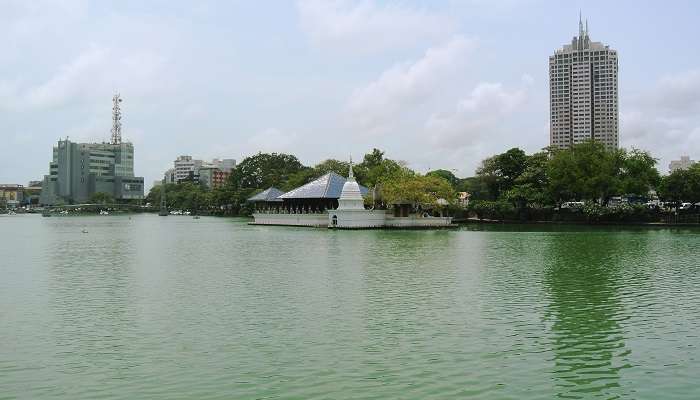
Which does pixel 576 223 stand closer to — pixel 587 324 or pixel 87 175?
pixel 587 324

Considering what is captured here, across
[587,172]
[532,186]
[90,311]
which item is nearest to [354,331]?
[90,311]

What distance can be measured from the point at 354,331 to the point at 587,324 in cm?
473

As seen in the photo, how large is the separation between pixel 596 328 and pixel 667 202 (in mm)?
56148

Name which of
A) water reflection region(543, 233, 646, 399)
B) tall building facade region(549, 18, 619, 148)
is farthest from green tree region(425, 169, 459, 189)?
water reflection region(543, 233, 646, 399)

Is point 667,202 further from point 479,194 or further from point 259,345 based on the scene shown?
point 259,345

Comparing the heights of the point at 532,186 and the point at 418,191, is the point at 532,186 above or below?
above

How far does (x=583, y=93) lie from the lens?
371 feet

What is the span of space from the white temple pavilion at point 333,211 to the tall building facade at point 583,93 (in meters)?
58.5

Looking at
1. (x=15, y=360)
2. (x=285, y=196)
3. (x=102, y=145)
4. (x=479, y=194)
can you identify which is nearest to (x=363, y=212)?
(x=285, y=196)

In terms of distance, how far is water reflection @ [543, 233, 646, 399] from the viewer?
31.2ft

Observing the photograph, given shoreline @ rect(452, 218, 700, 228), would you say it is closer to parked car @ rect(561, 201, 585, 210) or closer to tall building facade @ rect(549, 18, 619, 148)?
parked car @ rect(561, 201, 585, 210)

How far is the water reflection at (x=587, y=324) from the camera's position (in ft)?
31.2

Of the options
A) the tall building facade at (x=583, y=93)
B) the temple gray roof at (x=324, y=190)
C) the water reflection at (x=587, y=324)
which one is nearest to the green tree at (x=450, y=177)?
the tall building facade at (x=583, y=93)

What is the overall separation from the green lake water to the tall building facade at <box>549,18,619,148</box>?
306ft
